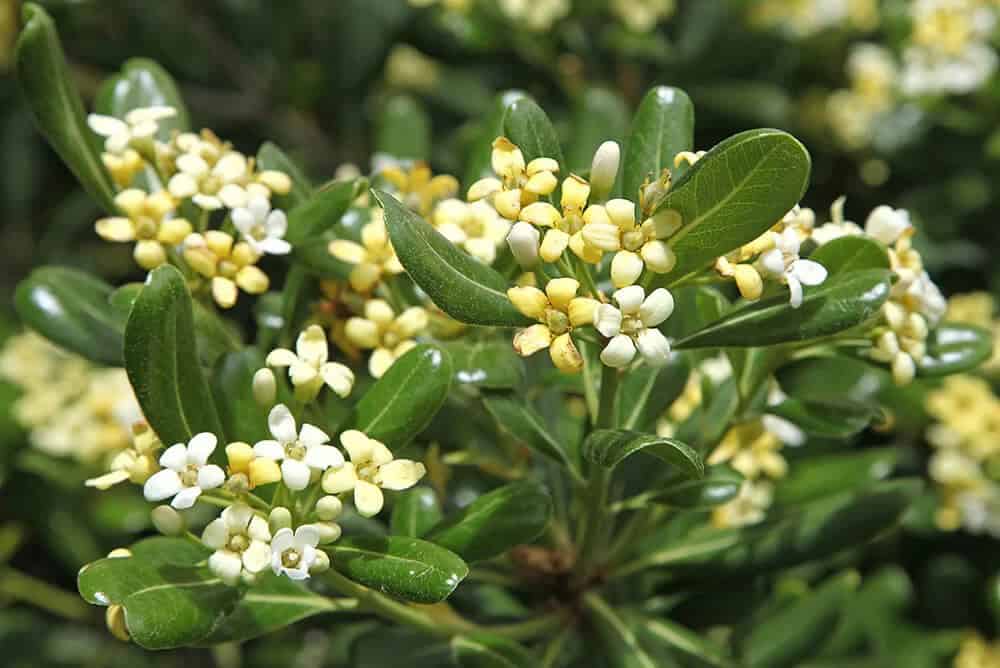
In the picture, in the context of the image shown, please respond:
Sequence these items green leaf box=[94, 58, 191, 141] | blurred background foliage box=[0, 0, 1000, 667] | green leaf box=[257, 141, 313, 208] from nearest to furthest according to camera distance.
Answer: green leaf box=[257, 141, 313, 208] < green leaf box=[94, 58, 191, 141] < blurred background foliage box=[0, 0, 1000, 667]

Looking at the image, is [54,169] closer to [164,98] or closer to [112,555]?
[164,98]

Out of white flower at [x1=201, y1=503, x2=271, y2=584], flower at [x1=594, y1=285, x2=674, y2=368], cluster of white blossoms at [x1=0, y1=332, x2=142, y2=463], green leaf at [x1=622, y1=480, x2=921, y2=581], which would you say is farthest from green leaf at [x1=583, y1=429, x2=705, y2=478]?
cluster of white blossoms at [x1=0, y1=332, x2=142, y2=463]

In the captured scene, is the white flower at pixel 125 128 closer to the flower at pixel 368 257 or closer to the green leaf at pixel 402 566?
the flower at pixel 368 257

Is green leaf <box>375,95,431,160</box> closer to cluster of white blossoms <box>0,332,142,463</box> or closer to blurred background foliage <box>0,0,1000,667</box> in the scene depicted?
blurred background foliage <box>0,0,1000,667</box>

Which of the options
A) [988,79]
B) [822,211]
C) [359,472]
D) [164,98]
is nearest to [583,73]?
[822,211]

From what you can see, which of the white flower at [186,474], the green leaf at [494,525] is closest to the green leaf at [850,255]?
the green leaf at [494,525]
